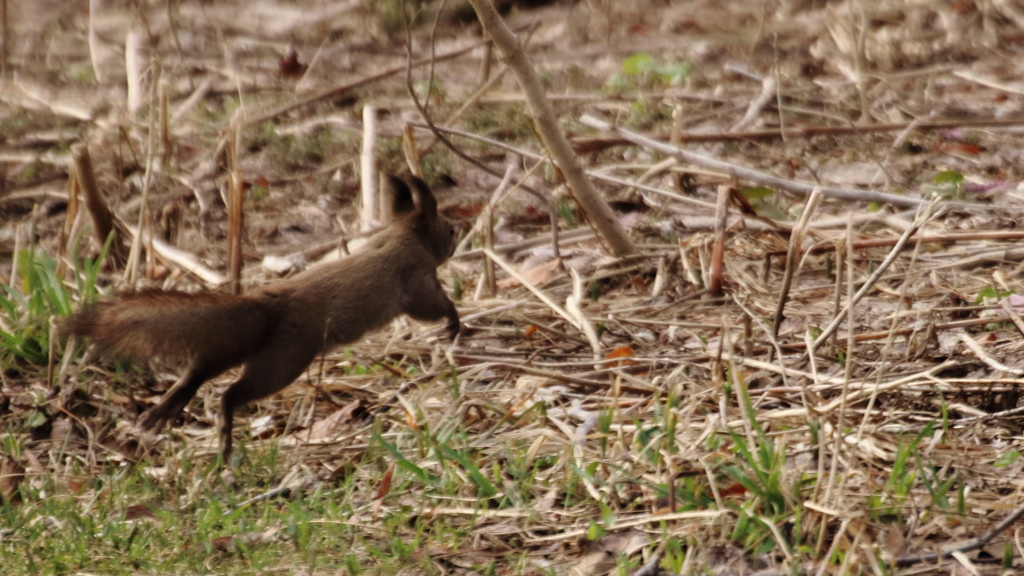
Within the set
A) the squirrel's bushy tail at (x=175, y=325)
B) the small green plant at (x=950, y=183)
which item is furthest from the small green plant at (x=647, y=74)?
the squirrel's bushy tail at (x=175, y=325)

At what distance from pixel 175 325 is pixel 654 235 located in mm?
2890

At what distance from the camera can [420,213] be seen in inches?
207

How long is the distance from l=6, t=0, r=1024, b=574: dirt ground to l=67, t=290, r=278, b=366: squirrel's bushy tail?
42 cm

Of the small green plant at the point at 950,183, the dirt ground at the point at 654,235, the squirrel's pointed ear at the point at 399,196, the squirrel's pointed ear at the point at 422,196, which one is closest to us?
the dirt ground at the point at 654,235

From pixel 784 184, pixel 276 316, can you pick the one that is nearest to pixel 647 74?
pixel 784 184

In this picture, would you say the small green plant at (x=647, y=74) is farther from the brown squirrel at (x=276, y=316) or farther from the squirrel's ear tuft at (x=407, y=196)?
the brown squirrel at (x=276, y=316)

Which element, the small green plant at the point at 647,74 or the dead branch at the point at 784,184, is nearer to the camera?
the dead branch at the point at 784,184

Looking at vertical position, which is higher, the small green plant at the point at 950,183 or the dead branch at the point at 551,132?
the dead branch at the point at 551,132

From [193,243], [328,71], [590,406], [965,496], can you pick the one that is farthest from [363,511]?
[328,71]

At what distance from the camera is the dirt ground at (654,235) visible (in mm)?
3389

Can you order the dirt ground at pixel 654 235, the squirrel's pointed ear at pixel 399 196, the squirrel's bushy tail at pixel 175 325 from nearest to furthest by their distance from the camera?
the dirt ground at pixel 654 235 < the squirrel's bushy tail at pixel 175 325 < the squirrel's pointed ear at pixel 399 196

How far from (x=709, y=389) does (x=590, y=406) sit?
479 mm

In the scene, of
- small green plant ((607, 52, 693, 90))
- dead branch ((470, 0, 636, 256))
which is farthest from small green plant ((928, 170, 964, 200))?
small green plant ((607, 52, 693, 90))

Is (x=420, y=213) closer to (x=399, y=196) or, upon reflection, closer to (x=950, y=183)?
(x=399, y=196)
